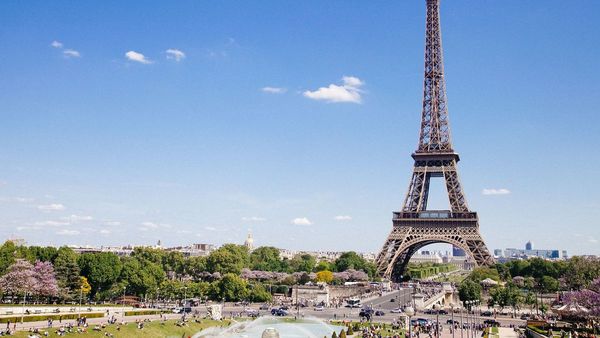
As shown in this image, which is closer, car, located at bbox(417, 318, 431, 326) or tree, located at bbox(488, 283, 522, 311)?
car, located at bbox(417, 318, 431, 326)

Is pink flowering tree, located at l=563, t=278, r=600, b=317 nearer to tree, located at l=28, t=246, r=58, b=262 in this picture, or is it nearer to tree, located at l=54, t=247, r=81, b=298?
tree, located at l=54, t=247, r=81, b=298

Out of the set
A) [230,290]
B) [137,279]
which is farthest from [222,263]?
[137,279]

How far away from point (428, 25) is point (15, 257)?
89.0 meters

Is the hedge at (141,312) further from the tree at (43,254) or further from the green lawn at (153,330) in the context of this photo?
the tree at (43,254)

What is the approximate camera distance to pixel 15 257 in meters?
75.8

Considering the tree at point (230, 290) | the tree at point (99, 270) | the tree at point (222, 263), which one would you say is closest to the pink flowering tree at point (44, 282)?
the tree at point (99, 270)

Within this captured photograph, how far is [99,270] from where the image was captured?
80312mm

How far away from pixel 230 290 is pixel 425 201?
45.9 metres

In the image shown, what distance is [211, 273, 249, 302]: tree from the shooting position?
3593 inches

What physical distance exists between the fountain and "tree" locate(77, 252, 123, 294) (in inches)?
1035

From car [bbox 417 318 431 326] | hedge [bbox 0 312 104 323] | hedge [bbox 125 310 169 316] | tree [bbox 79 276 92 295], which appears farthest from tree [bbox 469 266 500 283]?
hedge [bbox 0 312 104 323]

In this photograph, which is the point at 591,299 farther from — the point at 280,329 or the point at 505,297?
the point at 280,329

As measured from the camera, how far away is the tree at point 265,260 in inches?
5860

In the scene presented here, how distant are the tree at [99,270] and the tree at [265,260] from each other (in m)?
66.6
